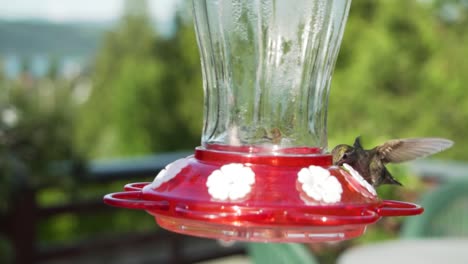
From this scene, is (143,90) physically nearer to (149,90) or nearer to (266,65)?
(149,90)

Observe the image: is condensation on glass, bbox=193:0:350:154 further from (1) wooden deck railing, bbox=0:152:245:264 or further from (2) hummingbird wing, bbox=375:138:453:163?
(1) wooden deck railing, bbox=0:152:245:264

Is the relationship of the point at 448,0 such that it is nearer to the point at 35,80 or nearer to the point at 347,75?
the point at 347,75

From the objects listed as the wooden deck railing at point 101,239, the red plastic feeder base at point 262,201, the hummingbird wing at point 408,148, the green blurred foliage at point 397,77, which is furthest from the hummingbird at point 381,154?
the green blurred foliage at point 397,77

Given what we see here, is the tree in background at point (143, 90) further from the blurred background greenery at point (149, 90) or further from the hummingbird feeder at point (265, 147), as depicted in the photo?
the hummingbird feeder at point (265, 147)

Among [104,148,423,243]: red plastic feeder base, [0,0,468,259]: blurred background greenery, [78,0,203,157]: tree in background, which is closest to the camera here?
[104,148,423,243]: red plastic feeder base

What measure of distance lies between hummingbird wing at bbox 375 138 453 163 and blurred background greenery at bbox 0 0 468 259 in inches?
102

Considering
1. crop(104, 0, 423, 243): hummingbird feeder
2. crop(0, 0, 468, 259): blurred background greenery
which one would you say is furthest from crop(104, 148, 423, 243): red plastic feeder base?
crop(0, 0, 468, 259): blurred background greenery

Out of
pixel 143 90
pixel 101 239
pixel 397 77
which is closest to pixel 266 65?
pixel 101 239

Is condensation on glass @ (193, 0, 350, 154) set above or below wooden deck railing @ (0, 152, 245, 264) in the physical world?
above

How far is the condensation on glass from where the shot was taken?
1398 mm

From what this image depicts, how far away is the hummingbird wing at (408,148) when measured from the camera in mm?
1382

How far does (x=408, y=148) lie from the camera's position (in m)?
1.40

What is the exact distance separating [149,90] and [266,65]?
415cm

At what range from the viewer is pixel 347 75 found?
495cm
